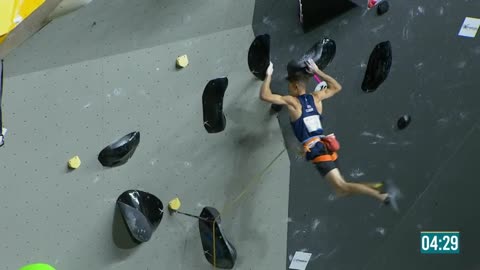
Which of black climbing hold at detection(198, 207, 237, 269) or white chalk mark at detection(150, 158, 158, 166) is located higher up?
white chalk mark at detection(150, 158, 158, 166)

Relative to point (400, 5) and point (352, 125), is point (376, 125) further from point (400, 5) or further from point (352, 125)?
point (400, 5)

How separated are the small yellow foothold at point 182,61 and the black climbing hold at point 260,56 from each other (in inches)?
12.2

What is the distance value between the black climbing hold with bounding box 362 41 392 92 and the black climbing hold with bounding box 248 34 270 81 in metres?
0.52

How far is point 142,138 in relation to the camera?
4.09 metres

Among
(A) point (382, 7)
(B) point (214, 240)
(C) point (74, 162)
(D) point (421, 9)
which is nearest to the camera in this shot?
(C) point (74, 162)

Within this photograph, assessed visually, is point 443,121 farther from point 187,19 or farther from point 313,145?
point 187,19

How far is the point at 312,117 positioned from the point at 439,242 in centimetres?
124

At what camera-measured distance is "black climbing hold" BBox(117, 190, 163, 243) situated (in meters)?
4.07

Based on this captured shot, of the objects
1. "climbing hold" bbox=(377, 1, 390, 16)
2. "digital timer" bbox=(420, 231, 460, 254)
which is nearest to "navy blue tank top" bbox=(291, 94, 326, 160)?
"climbing hold" bbox=(377, 1, 390, 16)

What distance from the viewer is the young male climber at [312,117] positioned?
4133 millimetres

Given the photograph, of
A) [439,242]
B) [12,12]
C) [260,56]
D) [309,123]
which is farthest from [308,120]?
[12,12]

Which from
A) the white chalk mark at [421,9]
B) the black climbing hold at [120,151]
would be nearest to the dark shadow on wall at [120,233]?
the black climbing hold at [120,151]

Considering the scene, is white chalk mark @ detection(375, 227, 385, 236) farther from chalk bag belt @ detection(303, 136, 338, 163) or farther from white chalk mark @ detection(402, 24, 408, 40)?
white chalk mark @ detection(402, 24, 408, 40)

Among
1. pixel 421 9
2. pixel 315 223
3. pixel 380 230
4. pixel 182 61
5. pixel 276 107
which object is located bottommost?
pixel 380 230
